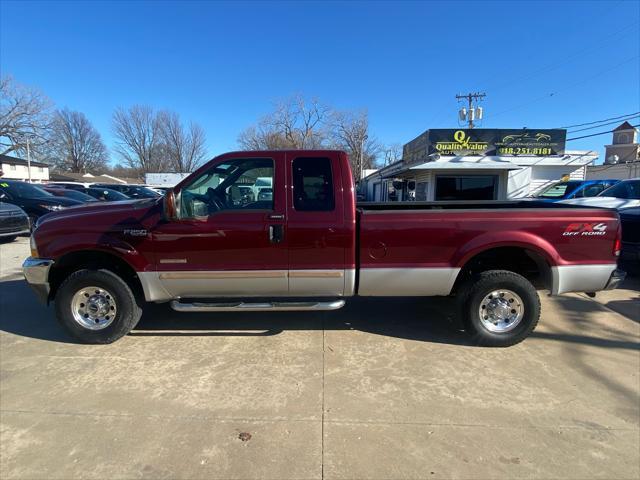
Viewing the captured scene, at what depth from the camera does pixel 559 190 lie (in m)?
16.5

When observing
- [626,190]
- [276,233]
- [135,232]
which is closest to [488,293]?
[276,233]

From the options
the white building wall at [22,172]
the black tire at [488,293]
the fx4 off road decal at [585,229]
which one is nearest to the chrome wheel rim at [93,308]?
the black tire at [488,293]

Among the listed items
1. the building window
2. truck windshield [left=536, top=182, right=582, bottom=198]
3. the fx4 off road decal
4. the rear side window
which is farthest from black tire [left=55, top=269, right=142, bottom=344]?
the building window

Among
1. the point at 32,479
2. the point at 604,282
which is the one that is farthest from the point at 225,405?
the point at 604,282

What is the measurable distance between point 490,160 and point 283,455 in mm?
20928

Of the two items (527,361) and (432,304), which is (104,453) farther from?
(432,304)

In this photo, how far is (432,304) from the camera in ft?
18.2

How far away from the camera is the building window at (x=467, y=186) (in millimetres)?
21141

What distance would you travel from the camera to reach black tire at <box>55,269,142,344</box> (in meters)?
4.06

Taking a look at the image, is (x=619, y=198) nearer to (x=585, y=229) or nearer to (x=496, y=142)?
(x=585, y=229)

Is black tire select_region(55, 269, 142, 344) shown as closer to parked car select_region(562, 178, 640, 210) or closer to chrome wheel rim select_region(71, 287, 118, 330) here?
chrome wheel rim select_region(71, 287, 118, 330)

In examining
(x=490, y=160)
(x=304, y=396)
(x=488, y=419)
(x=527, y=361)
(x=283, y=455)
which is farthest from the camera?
(x=490, y=160)

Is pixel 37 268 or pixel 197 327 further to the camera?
pixel 197 327

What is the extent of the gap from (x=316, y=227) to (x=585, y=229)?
2705 mm
